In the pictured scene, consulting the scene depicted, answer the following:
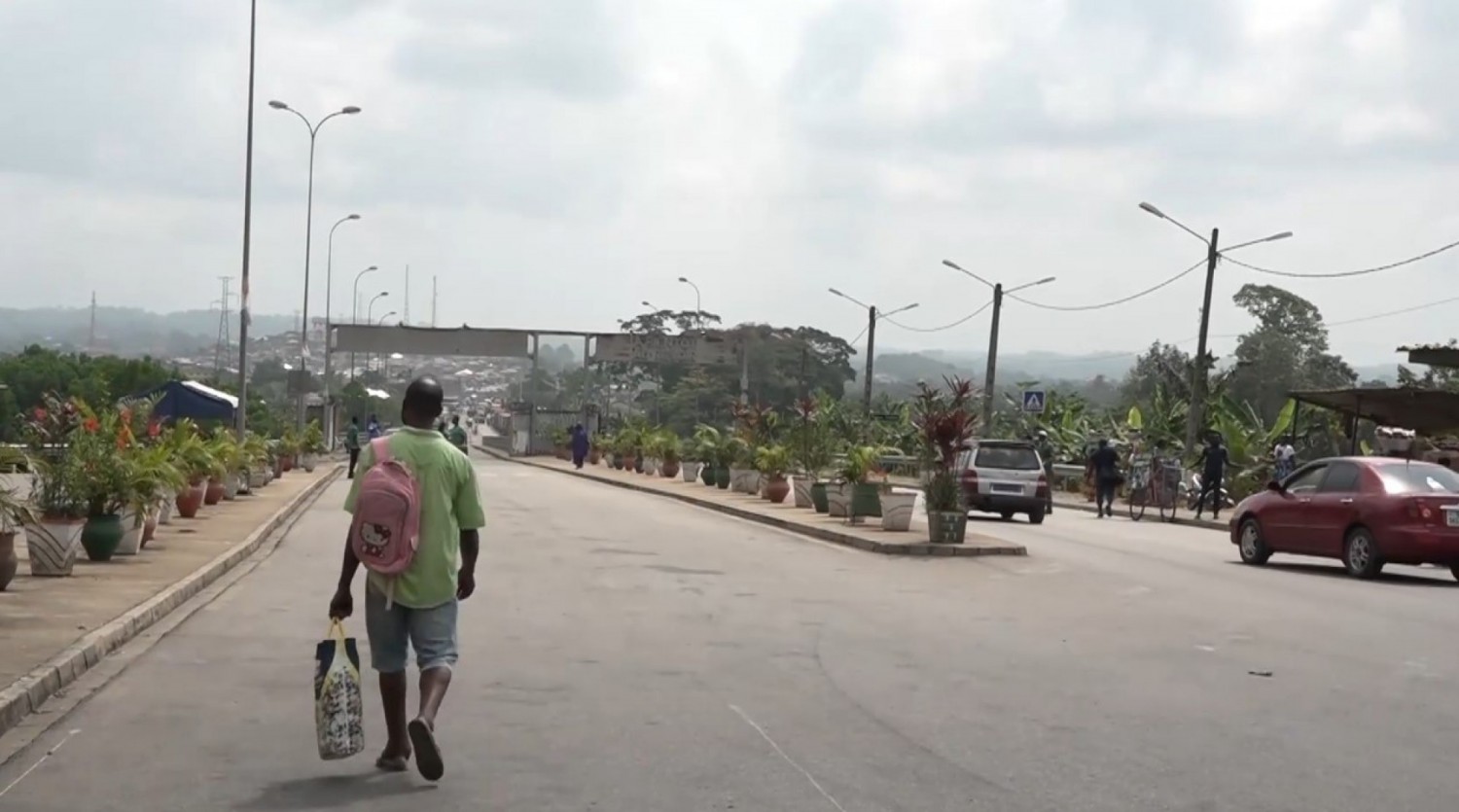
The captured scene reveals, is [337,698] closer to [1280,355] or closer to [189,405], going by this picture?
[189,405]

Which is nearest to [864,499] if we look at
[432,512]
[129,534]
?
[129,534]

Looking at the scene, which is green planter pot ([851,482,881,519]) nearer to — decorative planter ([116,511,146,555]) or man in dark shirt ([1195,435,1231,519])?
man in dark shirt ([1195,435,1231,519])

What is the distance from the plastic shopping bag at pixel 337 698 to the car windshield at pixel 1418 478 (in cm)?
1563

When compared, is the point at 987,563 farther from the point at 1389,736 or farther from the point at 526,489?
the point at 526,489

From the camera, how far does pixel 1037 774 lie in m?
8.56

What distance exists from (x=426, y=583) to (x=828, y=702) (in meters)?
3.39

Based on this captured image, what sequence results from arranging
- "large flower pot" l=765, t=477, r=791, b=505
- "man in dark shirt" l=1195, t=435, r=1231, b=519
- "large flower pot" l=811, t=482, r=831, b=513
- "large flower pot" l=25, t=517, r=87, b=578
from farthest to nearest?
"large flower pot" l=765, t=477, r=791, b=505 < "man in dark shirt" l=1195, t=435, r=1231, b=519 < "large flower pot" l=811, t=482, r=831, b=513 < "large flower pot" l=25, t=517, r=87, b=578

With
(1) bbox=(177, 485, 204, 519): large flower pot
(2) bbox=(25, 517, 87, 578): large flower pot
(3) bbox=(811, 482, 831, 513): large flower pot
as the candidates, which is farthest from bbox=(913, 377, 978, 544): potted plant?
(2) bbox=(25, 517, 87, 578): large flower pot

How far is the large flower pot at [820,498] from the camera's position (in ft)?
108

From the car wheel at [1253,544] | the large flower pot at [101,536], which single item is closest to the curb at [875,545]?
the car wheel at [1253,544]

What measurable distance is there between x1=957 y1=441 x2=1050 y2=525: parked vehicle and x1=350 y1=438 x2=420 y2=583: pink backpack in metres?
26.6

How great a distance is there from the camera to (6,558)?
48.4ft

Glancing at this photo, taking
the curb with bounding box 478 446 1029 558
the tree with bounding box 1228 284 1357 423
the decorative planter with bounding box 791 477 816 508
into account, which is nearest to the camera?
the curb with bounding box 478 446 1029 558

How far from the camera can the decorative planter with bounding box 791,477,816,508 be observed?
1405 inches
